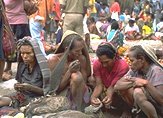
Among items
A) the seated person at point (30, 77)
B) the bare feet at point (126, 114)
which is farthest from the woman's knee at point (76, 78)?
the bare feet at point (126, 114)

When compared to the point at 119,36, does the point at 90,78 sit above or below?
above

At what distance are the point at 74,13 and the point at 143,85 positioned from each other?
15.2 ft

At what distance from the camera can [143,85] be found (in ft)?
14.3

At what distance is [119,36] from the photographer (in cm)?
1126

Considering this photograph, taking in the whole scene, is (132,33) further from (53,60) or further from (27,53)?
(27,53)

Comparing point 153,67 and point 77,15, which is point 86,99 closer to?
point 153,67

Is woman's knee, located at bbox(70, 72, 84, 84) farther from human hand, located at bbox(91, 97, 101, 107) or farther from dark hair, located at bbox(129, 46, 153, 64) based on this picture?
dark hair, located at bbox(129, 46, 153, 64)

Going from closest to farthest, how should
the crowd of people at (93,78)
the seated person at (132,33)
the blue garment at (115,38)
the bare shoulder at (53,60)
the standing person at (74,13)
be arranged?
the crowd of people at (93,78) → the bare shoulder at (53,60) → the standing person at (74,13) → the blue garment at (115,38) → the seated person at (132,33)

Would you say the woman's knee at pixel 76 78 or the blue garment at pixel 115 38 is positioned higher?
the woman's knee at pixel 76 78

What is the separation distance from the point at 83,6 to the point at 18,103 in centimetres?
419

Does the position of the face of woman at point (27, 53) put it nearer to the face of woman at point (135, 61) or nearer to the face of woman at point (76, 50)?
the face of woman at point (76, 50)

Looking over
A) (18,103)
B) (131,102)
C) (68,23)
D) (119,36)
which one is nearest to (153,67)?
(131,102)

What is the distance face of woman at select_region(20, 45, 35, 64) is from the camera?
4.97 m

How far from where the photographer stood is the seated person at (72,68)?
483 cm
